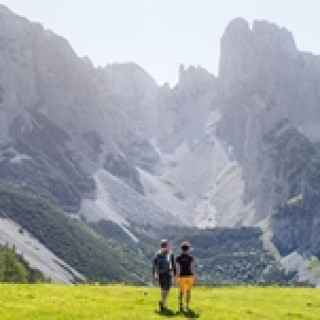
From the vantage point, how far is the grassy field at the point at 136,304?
116ft

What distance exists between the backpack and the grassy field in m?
2.31

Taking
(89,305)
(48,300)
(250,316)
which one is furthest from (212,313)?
(48,300)

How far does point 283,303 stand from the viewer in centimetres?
4678

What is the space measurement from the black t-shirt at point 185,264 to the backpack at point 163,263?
0.92 metres

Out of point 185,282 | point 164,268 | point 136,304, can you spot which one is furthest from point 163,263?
point 136,304

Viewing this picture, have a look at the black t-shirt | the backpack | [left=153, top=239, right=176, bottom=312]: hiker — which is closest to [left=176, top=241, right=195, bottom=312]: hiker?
the black t-shirt

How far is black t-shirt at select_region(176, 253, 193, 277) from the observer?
38406 millimetres

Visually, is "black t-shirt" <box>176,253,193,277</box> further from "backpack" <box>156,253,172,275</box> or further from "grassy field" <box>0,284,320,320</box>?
"grassy field" <box>0,284,320,320</box>

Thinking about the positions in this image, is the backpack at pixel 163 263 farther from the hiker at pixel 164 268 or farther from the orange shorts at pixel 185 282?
the orange shorts at pixel 185 282

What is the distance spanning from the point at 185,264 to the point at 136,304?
453 centimetres

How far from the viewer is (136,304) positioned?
40625 mm

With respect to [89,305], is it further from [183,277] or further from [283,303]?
[283,303]

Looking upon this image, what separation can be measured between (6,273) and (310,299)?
310 feet

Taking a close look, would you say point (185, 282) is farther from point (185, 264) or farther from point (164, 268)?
point (164, 268)
